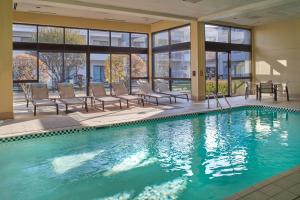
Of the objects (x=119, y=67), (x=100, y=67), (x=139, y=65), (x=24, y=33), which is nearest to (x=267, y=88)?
(x=139, y=65)

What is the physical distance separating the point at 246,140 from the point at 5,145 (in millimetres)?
4735

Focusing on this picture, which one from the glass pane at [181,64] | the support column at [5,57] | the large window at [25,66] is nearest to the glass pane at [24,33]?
the large window at [25,66]

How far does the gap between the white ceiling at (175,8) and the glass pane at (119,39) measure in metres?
1.24

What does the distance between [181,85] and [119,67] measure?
2.94 meters

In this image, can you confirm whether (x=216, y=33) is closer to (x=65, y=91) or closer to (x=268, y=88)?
(x=268, y=88)

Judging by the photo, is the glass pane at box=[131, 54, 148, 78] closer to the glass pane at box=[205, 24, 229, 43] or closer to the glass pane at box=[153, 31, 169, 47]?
the glass pane at box=[153, 31, 169, 47]

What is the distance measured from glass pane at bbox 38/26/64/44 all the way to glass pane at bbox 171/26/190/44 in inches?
185

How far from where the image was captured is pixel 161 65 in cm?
1345

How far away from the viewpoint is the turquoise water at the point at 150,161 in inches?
139

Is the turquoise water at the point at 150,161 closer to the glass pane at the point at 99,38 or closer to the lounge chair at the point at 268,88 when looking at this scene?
the lounge chair at the point at 268,88

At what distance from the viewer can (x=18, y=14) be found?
10.5 metres

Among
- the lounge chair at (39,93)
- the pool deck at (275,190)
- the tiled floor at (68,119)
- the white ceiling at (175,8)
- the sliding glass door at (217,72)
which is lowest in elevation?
the pool deck at (275,190)

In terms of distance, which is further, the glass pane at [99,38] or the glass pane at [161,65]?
the glass pane at [161,65]

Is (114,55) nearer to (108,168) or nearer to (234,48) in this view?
(234,48)
